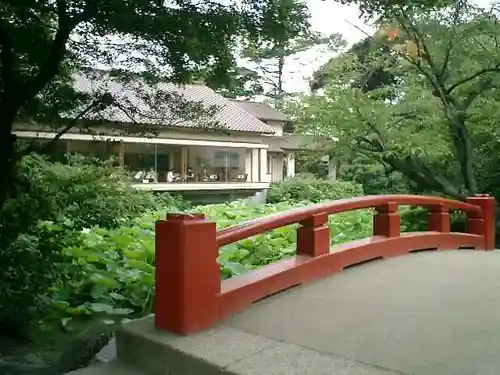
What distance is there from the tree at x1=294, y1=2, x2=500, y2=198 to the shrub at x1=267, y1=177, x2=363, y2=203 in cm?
1266

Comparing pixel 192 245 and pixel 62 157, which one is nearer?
pixel 192 245

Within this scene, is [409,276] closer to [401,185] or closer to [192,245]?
[192,245]

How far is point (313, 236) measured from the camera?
4.15 m

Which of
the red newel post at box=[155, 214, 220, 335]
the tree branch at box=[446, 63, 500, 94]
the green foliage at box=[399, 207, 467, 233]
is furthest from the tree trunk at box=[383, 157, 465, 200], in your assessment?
the red newel post at box=[155, 214, 220, 335]

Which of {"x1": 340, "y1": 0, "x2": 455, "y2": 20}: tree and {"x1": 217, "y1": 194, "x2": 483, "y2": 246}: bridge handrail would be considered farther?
{"x1": 340, "y1": 0, "x2": 455, "y2": 20}: tree

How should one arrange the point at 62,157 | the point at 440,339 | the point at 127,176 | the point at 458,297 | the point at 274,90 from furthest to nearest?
the point at 274,90
the point at 127,176
the point at 62,157
the point at 458,297
the point at 440,339

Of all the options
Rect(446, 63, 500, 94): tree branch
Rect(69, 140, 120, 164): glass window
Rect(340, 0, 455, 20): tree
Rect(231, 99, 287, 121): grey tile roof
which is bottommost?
Rect(69, 140, 120, 164): glass window

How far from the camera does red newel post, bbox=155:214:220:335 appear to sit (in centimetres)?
286

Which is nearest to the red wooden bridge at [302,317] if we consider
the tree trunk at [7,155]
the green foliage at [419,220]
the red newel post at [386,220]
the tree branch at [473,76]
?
the red newel post at [386,220]

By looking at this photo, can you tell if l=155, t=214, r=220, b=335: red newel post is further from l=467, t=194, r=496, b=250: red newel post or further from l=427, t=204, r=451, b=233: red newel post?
l=467, t=194, r=496, b=250: red newel post

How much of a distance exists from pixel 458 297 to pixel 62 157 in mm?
3642

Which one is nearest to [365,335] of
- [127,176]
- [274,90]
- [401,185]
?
[127,176]

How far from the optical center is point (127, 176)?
6.84 meters

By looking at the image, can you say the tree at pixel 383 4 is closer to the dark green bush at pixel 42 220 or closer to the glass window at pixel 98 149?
the glass window at pixel 98 149
